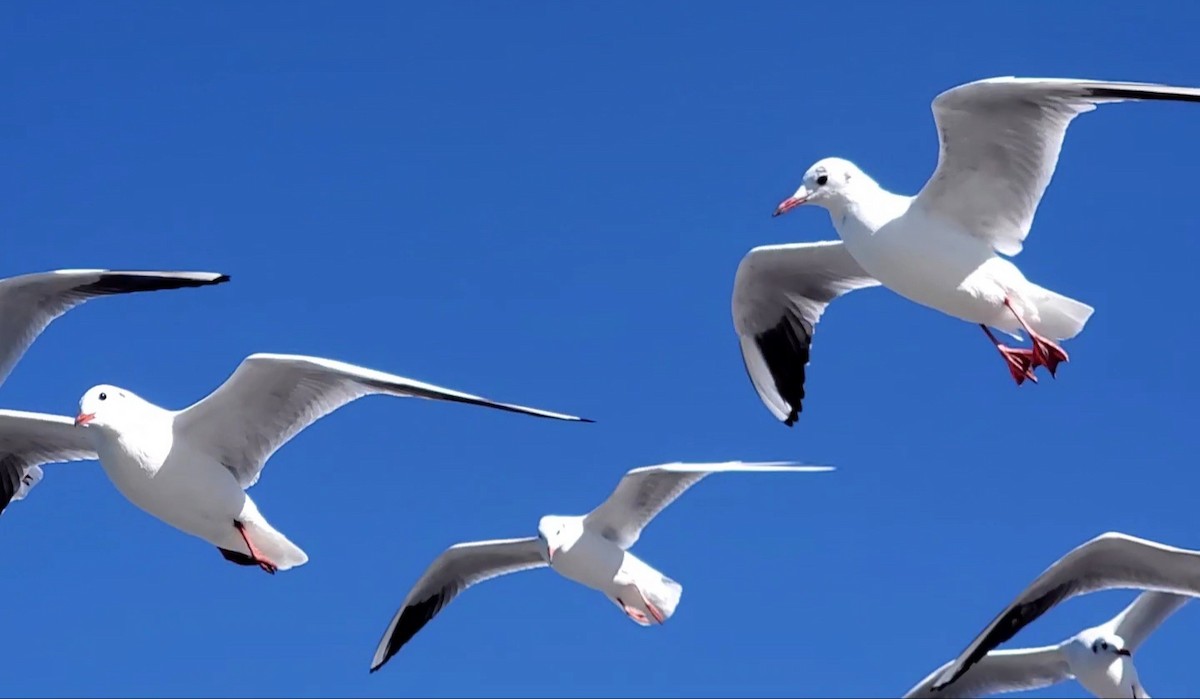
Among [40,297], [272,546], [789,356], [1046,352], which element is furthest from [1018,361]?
[40,297]

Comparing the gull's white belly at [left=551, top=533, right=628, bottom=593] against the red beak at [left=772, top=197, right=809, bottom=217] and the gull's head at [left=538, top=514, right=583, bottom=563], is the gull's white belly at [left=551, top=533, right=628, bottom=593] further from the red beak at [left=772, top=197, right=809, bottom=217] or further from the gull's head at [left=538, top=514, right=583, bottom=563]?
the red beak at [left=772, top=197, right=809, bottom=217]

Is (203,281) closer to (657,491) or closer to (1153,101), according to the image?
(657,491)

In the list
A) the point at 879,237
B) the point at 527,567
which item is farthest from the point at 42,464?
the point at 879,237

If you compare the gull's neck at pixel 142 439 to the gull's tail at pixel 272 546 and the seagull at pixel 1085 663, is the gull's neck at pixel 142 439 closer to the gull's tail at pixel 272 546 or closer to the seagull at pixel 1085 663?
the gull's tail at pixel 272 546

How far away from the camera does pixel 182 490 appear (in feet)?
36.1

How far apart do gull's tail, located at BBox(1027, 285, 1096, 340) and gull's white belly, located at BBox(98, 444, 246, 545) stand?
4534 millimetres

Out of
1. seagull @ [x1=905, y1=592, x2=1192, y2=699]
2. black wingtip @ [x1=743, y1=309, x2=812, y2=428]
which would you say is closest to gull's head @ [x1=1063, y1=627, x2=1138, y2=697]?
seagull @ [x1=905, y1=592, x2=1192, y2=699]

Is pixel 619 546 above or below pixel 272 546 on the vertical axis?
above

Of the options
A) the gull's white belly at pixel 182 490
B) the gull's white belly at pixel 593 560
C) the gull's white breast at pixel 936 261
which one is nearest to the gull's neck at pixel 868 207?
the gull's white breast at pixel 936 261

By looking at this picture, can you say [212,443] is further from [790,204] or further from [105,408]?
[790,204]

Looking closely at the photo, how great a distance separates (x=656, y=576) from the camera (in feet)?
42.5

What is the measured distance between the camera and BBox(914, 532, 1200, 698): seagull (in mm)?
11305

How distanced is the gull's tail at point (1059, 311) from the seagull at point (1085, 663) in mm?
2643

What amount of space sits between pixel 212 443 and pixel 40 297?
8.01 ft
